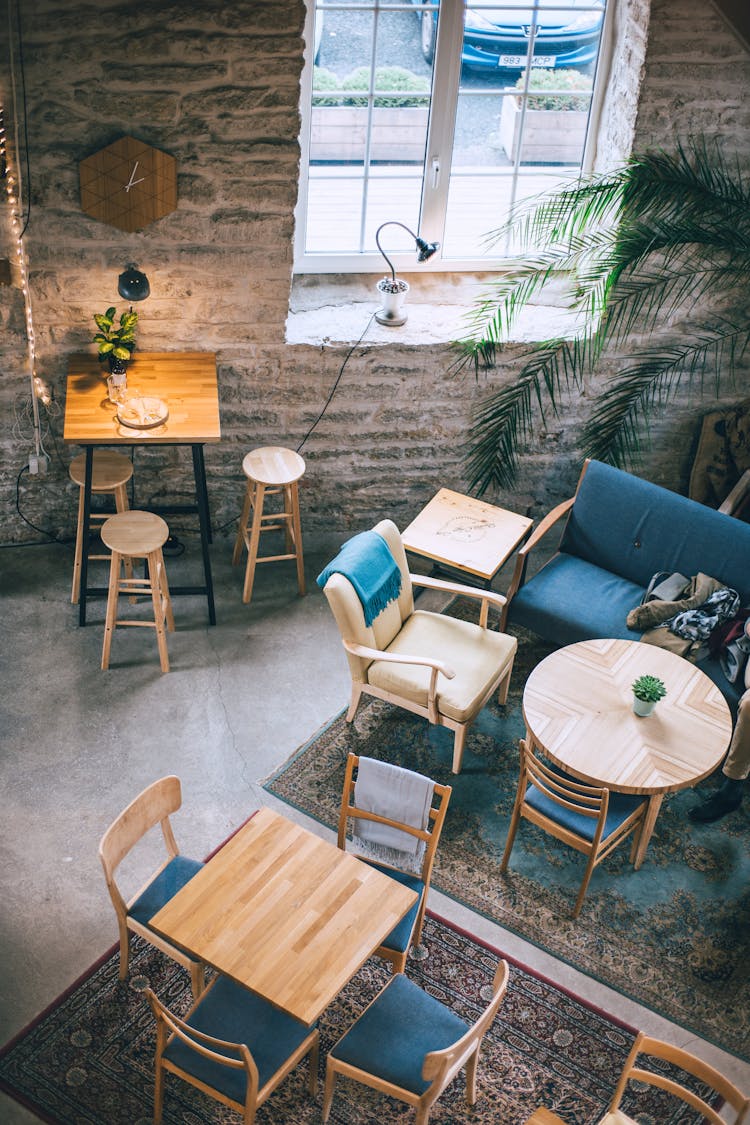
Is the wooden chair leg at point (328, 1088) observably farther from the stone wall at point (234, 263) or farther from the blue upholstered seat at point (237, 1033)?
the stone wall at point (234, 263)

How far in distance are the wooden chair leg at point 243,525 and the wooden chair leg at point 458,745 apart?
1.90 metres

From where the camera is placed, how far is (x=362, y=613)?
515 centimetres

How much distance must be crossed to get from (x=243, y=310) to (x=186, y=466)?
3.37ft

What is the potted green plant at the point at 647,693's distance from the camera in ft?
15.7

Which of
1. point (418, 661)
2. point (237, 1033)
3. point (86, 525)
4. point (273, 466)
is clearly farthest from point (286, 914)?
point (273, 466)

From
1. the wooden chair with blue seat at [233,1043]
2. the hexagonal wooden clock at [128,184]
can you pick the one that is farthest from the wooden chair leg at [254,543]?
the wooden chair with blue seat at [233,1043]

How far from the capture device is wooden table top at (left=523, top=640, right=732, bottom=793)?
4625 mm

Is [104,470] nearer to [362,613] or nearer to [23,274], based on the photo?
[23,274]

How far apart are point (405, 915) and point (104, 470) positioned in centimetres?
299

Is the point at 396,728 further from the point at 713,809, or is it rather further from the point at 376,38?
the point at 376,38

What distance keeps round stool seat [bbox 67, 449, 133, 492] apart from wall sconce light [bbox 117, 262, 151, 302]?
922 millimetres

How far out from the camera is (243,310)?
596 cm

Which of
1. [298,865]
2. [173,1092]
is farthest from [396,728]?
[173,1092]

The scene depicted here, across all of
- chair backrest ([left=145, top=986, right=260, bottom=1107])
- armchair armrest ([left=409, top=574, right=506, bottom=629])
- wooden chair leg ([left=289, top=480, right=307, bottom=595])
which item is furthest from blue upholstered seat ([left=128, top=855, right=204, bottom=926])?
wooden chair leg ([left=289, top=480, right=307, bottom=595])
